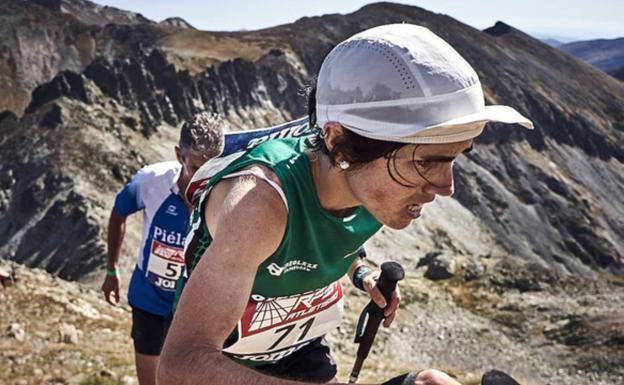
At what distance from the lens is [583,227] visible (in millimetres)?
72000

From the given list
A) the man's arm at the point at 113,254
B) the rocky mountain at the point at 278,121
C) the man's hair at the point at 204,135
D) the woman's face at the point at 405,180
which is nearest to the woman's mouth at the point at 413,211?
the woman's face at the point at 405,180

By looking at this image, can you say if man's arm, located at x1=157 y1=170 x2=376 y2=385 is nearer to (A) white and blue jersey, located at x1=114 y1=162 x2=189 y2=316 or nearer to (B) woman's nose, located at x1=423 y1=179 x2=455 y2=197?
(B) woman's nose, located at x1=423 y1=179 x2=455 y2=197

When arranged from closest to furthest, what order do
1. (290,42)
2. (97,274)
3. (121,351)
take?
1. (121,351)
2. (97,274)
3. (290,42)

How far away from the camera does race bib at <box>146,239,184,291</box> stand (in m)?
5.25

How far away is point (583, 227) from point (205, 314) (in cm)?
7879

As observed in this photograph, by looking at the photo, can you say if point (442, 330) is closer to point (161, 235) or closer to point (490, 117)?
point (161, 235)

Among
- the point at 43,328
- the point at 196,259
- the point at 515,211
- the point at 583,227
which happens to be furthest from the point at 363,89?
the point at 583,227

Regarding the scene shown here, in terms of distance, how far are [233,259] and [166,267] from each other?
3.45 metres

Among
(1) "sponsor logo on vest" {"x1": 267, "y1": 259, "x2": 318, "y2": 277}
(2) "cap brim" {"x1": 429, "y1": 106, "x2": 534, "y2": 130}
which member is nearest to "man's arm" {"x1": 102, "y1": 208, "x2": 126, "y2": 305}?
(1) "sponsor logo on vest" {"x1": 267, "y1": 259, "x2": 318, "y2": 277}

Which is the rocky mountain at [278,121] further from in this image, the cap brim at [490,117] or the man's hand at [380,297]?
the cap brim at [490,117]

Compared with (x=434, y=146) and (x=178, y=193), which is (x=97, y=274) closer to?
(x=178, y=193)

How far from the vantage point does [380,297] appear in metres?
3.75

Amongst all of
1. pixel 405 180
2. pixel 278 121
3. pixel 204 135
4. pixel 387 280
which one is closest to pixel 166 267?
pixel 204 135

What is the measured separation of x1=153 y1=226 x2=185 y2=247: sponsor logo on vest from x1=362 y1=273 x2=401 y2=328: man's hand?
2.16 metres
